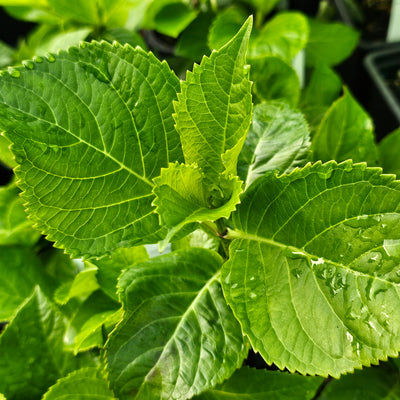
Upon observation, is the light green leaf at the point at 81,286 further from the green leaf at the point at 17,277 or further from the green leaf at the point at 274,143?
the green leaf at the point at 274,143

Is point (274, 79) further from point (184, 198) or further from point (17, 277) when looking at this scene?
point (17, 277)

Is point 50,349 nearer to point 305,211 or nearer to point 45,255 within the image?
point 45,255

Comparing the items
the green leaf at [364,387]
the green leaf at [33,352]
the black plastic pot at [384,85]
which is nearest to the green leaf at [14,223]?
the green leaf at [33,352]

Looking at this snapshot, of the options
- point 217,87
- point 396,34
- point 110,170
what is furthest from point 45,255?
point 396,34

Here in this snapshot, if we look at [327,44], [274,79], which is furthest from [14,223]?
[327,44]

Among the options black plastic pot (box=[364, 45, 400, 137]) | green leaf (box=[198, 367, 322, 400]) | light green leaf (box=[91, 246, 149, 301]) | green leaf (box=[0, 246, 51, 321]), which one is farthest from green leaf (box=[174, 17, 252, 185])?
black plastic pot (box=[364, 45, 400, 137])
